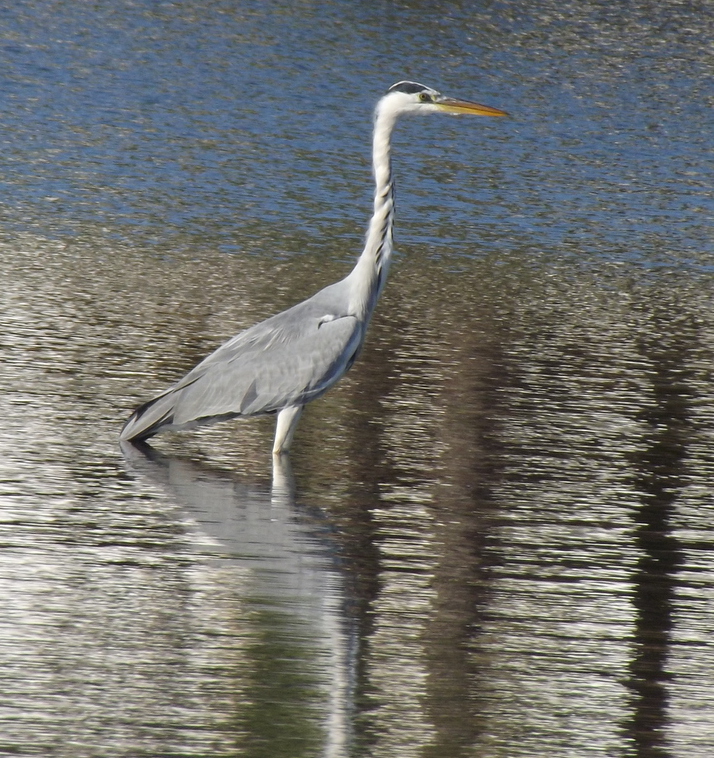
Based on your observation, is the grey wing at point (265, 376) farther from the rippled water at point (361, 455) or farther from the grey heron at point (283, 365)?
the rippled water at point (361, 455)

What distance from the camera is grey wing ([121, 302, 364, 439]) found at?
673cm

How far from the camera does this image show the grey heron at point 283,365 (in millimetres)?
6742

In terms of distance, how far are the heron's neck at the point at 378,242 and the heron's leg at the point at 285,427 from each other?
576 millimetres

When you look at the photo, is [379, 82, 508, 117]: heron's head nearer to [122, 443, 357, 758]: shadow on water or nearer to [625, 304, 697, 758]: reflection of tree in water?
[625, 304, 697, 758]: reflection of tree in water

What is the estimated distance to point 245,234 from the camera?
463 inches

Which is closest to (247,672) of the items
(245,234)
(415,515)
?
(415,515)

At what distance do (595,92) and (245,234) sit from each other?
8.71 meters

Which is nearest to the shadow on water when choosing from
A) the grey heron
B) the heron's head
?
the grey heron

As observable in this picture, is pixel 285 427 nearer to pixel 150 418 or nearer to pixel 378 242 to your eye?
pixel 150 418

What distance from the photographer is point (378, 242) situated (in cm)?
709

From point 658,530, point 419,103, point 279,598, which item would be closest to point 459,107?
point 419,103

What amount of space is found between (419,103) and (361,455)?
6.15ft

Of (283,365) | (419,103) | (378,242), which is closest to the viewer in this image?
(283,365)

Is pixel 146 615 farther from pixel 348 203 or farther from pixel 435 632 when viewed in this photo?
pixel 348 203
